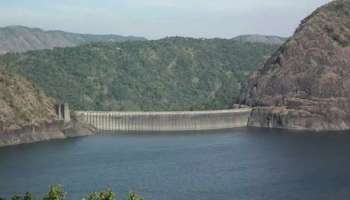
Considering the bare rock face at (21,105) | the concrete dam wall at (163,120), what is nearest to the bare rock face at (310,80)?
the concrete dam wall at (163,120)

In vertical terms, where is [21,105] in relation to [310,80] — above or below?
below

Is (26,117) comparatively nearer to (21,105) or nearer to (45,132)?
(21,105)

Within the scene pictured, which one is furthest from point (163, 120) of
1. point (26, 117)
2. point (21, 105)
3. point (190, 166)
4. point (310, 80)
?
point (190, 166)

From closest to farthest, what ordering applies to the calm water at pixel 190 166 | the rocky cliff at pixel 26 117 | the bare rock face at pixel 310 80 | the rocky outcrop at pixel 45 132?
A: the calm water at pixel 190 166
the rocky outcrop at pixel 45 132
the rocky cliff at pixel 26 117
the bare rock face at pixel 310 80

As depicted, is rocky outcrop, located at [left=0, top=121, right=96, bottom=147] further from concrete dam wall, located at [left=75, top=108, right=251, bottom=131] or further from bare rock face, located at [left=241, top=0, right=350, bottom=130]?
bare rock face, located at [left=241, top=0, right=350, bottom=130]

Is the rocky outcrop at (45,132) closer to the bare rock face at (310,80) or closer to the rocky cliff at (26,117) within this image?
the rocky cliff at (26,117)

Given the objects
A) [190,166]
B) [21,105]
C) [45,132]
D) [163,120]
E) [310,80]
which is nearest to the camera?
[190,166]

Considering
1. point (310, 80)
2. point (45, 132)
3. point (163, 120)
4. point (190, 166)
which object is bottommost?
point (163, 120)
